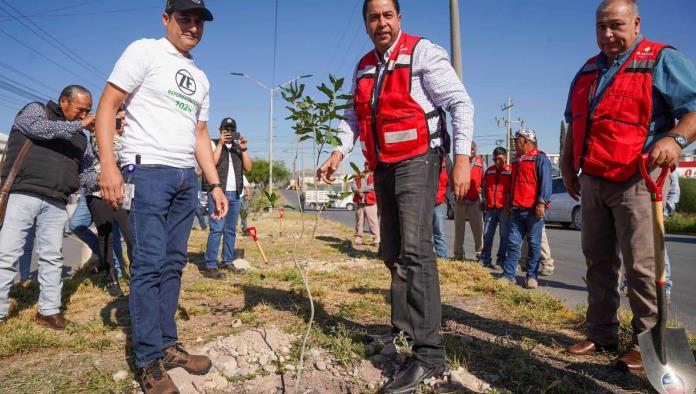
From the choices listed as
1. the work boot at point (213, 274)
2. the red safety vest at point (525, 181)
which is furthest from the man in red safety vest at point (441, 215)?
the work boot at point (213, 274)

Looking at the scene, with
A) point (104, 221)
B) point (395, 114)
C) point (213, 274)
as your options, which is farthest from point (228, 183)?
point (395, 114)

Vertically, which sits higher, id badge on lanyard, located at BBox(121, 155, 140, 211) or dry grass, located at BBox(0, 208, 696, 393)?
id badge on lanyard, located at BBox(121, 155, 140, 211)

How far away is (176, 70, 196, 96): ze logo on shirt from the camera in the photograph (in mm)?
2744

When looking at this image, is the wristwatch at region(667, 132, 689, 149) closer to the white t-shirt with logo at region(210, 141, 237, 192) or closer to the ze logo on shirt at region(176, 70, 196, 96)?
the ze logo on shirt at region(176, 70, 196, 96)

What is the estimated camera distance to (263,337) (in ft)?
10.3

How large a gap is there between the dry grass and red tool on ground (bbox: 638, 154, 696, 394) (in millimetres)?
347

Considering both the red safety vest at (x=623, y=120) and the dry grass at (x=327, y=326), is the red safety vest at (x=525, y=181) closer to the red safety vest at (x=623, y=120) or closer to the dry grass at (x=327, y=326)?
the dry grass at (x=327, y=326)

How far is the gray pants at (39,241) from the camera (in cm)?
357

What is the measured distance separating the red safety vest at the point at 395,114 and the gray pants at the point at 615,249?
1.12m

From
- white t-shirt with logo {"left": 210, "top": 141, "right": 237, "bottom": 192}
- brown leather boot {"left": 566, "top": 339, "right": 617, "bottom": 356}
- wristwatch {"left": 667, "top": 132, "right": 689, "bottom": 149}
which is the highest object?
wristwatch {"left": 667, "top": 132, "right": 689, "bottom": 149}

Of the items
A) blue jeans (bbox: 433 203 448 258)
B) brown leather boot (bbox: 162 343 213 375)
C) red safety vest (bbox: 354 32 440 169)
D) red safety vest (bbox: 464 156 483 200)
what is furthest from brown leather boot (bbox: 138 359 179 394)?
red safety vest (bbox: 464 156 483 200)

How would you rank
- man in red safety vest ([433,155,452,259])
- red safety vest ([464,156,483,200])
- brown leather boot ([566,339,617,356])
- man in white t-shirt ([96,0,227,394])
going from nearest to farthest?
man in white t-shirt ([96,0,227,394]) → brown leather boot ([566,339,617,356]) → man in red safety vest ([433,155,452,259]) → red safety vest ([464,156,483,200])

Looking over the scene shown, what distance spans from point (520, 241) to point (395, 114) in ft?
12.9

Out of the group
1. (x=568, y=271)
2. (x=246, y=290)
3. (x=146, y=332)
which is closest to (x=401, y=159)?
(x=146, y=332)
